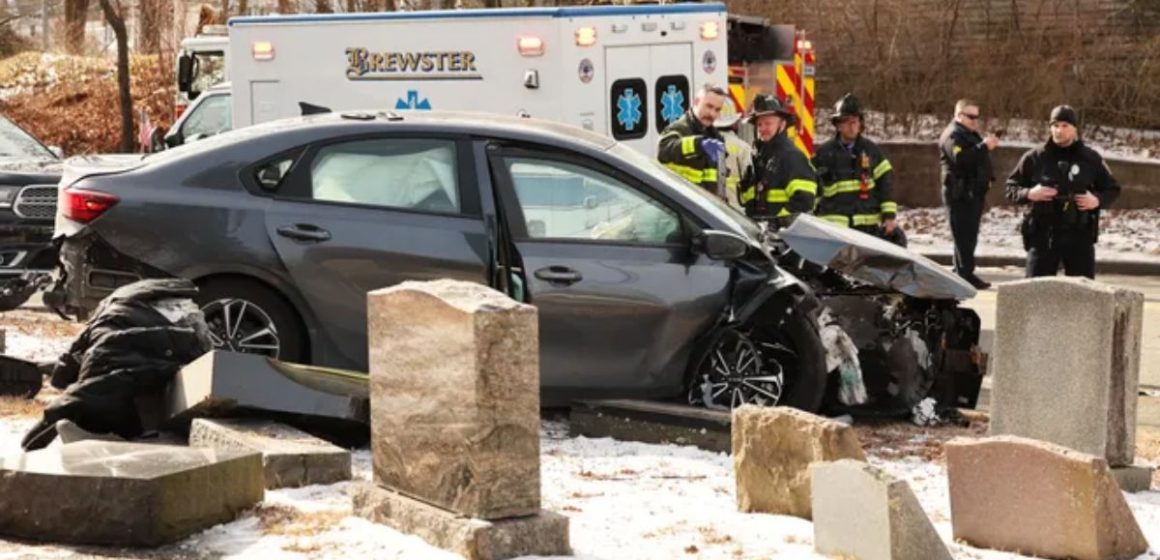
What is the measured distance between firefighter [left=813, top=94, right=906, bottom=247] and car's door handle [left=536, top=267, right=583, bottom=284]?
4.74m

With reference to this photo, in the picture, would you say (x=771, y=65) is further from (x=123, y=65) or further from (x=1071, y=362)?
(x=123, y=65)

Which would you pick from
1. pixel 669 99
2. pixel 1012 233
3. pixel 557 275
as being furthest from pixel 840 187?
pixel 1012 233

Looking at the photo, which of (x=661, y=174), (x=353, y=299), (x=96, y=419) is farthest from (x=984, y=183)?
(x=96, y=419)

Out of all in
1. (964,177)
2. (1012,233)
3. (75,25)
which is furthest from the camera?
(75,25)

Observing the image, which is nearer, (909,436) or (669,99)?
(909,436)

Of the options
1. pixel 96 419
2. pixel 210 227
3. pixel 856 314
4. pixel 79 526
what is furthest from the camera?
pixel 856 314

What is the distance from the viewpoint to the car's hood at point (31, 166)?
531 inches

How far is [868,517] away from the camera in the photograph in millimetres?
6191

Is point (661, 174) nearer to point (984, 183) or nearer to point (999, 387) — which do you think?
point (999, 387)

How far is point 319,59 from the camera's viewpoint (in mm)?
17484

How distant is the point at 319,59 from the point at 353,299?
350 inches

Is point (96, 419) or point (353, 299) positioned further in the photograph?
point (353, 299)

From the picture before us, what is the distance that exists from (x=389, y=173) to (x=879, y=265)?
2.29m

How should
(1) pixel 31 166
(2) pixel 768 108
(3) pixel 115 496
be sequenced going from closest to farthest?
1. (3) pixel 115 496
2. (2) pixel 768 108
3. (1) pixel 31 166
